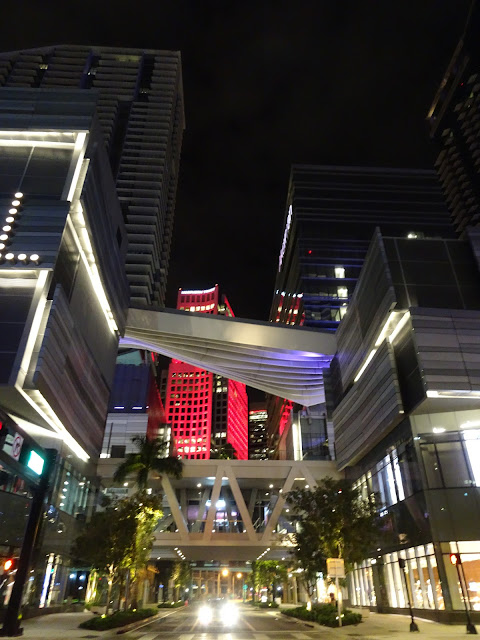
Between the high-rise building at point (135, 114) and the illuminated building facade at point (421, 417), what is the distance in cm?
9210

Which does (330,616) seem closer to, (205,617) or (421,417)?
(421,417)

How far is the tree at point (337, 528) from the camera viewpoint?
26984mm

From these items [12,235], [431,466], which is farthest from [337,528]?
[12,235]

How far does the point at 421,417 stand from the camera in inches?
1164

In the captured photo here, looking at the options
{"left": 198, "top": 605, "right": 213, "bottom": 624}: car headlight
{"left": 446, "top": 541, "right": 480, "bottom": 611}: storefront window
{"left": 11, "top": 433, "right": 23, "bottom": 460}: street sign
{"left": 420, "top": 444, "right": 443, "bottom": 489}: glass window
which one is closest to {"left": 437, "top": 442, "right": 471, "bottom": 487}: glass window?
{"left": 420, "top": 444, "right": 443, "bottom": 489}: glass window

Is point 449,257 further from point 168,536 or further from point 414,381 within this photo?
point 168,536

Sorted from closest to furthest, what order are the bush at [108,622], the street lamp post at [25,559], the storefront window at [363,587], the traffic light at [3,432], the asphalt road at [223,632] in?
the traffic light at [3,432] → the street lamp post at [25,559] → the asphalt road at [223,632] → the bush at [108,622] → the storefront window at [363,587]

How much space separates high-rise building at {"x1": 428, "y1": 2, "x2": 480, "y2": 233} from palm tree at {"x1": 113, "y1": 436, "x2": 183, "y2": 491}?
107075 mm

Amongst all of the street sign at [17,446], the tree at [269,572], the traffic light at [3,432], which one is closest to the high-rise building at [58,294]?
the street sign at [17,446]

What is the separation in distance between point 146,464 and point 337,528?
19.5m

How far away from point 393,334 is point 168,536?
3099 cm

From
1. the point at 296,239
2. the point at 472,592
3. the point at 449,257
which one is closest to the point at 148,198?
the point at 296,239

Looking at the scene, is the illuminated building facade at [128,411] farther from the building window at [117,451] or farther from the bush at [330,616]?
the bush at [330,616]

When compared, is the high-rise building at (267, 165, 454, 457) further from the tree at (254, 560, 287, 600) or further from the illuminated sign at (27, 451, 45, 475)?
the illuminated sign at (27, 451, 45, 475)
